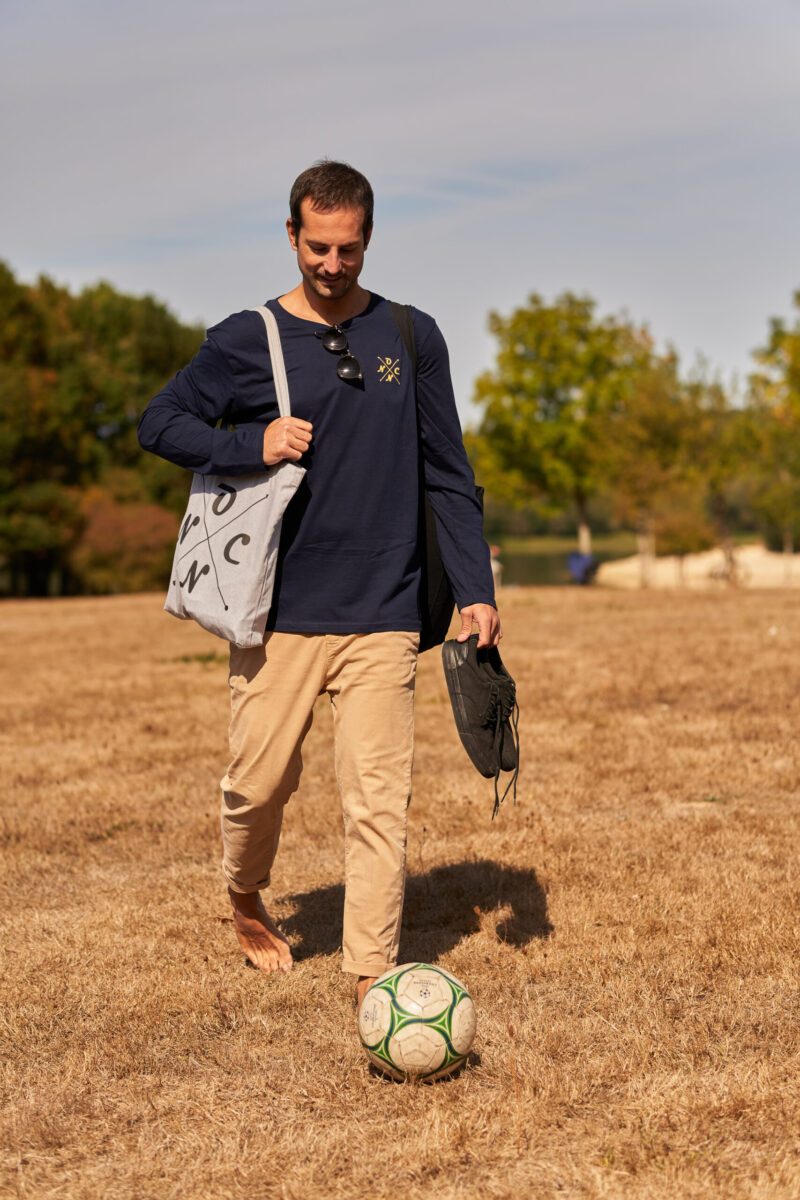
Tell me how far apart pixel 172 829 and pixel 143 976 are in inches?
97.2

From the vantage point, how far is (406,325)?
181 inches

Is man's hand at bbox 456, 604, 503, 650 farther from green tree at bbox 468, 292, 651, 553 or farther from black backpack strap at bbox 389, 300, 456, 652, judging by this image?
green tree at bbox 468, 292, 651, 553

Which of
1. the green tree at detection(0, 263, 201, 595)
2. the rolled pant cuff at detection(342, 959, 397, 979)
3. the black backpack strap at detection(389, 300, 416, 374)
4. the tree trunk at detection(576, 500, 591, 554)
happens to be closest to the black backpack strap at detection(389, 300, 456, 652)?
the black backpack strap at detection(389, 300, 416, 374)

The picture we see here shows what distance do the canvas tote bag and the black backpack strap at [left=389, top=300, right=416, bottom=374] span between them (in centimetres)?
45

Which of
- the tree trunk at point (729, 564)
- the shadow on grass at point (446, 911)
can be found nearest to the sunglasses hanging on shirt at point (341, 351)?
the shadow on grass at point (446, 911)

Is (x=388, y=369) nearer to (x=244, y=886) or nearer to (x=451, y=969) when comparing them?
(x=244, y=886)

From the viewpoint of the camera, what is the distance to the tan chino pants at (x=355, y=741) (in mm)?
4508

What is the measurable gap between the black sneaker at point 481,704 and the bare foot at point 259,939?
47.4 inches

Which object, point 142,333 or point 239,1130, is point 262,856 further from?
point 142,333

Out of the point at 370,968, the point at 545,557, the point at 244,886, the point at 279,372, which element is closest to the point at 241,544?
the point at 279,372

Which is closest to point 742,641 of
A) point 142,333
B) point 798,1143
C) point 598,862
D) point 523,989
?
point 598,862

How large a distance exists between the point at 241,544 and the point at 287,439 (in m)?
0.42

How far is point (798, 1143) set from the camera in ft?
11.6

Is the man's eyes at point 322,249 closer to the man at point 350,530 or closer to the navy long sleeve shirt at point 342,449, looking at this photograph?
the man at point 350,530
